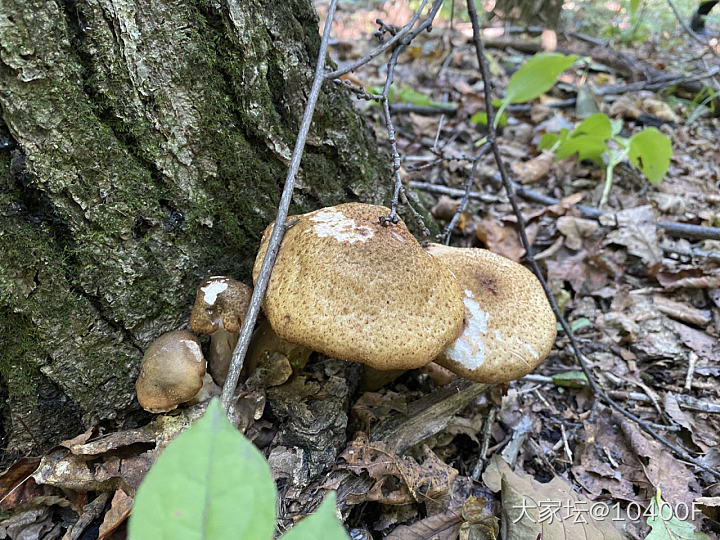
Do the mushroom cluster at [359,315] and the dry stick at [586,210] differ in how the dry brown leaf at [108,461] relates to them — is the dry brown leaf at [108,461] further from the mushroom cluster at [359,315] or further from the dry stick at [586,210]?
the dry stick at [586,210]

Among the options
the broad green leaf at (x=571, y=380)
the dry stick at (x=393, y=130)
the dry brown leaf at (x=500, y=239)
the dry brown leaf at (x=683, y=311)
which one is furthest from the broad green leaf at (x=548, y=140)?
the broad green leaf at (x=571, y=380)

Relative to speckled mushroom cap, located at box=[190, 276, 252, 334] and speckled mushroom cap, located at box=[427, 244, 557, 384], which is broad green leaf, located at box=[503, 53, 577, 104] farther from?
speckled mushroom cap, located at box=[190, 276, 252, 334]

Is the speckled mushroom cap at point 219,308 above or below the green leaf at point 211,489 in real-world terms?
below

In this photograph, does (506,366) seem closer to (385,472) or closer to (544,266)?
(385,472)

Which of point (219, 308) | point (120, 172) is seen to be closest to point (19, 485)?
point (219, 308)

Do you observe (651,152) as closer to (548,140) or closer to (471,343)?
(548,140)

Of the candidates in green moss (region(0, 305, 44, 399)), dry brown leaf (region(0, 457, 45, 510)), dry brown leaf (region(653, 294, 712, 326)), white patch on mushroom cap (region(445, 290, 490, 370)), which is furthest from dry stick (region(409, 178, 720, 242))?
dry brown leaf (region(0, 457, 45, 510))
